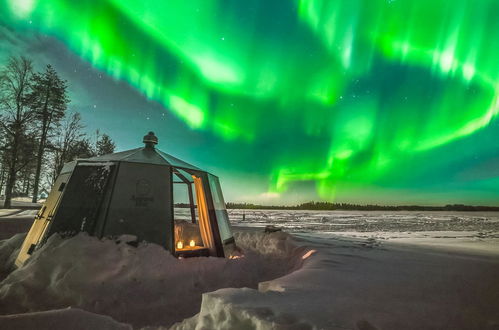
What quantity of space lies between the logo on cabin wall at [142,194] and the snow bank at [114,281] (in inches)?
33.3

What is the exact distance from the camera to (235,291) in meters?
2.82

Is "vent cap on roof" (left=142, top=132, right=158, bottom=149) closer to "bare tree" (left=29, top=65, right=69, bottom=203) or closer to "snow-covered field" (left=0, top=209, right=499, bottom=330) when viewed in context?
"snow-covered field" (left=0, top=209, right=499, bottom=330)

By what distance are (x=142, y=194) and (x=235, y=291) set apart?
11.1ft

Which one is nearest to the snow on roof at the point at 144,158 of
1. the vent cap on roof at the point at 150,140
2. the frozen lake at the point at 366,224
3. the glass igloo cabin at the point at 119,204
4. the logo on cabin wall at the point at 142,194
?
the glass igloo cabin at the point at 119,204

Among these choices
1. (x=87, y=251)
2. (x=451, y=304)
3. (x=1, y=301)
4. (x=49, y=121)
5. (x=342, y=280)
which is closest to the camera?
(x=451, y=304)

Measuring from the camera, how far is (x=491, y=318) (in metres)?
2.70

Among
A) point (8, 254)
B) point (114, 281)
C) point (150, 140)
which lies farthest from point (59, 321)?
point (8, 254)

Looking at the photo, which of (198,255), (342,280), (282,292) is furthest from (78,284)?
(342,280)

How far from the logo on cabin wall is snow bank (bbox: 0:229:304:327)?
85 cm

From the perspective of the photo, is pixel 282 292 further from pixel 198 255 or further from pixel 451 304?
pixel 198 255

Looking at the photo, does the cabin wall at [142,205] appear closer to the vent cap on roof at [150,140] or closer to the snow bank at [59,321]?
the vent cap on roof at [150,140]

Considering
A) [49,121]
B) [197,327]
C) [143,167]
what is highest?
[49,121]

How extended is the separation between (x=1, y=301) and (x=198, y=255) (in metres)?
3.22

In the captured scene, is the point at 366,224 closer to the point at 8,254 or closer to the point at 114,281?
Answer: the point at 114,281
